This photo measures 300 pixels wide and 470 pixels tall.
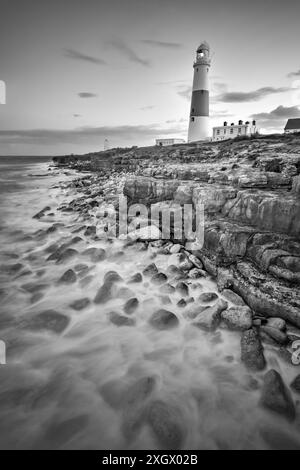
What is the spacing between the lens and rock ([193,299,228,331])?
12.8ft

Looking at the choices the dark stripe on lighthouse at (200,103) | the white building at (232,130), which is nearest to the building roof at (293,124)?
the white building at (232,130)

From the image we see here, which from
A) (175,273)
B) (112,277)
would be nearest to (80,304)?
(112,277)

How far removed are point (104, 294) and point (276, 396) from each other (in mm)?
3192

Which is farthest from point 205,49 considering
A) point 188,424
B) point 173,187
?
point 188,424

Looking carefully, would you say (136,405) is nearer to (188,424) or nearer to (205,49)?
(188,424)

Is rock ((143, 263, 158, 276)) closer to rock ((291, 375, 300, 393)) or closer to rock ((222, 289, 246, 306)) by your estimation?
rock ((222, 289, 246, 306))

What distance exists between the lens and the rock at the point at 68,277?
5316 mm

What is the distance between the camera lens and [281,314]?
3816 mm

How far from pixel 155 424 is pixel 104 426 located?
0.58m

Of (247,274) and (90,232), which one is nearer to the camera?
(247,274)

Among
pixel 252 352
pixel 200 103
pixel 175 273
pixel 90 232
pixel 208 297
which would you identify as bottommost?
pixel 252 352

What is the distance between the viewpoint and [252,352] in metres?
3.31

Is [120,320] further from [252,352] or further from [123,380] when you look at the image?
[252,352]

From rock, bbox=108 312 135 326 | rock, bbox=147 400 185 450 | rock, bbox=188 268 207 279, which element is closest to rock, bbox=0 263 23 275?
rock, bbox=108 312 135 326
